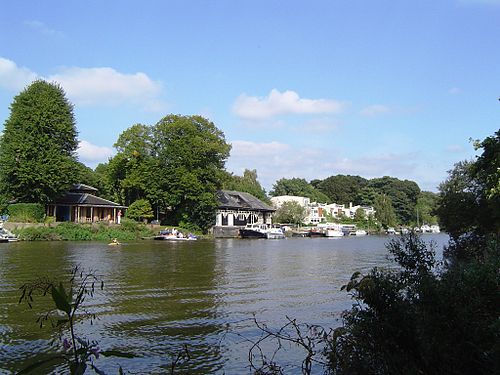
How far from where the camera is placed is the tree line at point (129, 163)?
5028 centimetres

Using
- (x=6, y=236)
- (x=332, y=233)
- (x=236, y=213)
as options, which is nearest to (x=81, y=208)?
(x=6, y=236)

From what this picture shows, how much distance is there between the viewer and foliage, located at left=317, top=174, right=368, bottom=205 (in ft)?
472

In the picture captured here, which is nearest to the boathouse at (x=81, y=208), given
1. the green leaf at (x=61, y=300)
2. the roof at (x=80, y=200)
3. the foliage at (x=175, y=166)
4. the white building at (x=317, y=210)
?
the roof at (x=80, y=200)

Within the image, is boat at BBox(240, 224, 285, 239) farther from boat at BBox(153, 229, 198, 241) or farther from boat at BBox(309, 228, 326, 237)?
boat at BBox(309, 228, 326, 237)

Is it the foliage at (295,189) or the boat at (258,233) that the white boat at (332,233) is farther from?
the foliage at (295,189)

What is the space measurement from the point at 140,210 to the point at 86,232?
33.0ft

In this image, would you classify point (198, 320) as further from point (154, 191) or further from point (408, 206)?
point (408, 206)

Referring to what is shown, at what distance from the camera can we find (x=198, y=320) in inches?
490

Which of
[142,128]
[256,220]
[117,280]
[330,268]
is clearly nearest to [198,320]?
[117,280]

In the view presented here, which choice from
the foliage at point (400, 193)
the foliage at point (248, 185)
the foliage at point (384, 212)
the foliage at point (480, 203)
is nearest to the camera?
the foliage at point (480, 203)

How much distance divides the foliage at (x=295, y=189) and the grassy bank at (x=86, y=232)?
7747 cm

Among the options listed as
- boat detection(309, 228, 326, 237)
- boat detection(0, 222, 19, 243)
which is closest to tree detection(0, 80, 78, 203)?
boat detection(0, 222, 19, 243)

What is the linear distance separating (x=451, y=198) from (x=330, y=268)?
294 inches

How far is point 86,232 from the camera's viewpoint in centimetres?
5150
